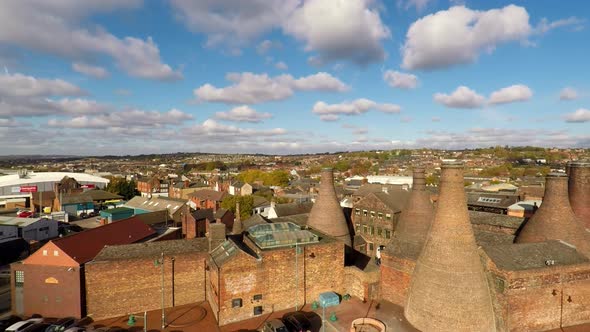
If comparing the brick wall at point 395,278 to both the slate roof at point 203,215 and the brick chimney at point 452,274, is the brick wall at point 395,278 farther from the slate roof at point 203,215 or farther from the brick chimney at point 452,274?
the slate roof at point 203,215

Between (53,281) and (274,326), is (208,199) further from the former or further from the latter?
(274,326)

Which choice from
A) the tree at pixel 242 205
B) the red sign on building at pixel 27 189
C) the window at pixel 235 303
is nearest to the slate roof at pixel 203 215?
the tree at pixel 242 205

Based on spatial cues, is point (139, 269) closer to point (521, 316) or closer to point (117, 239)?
point (117, 239)

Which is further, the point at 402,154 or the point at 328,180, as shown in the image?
the point at 402,154

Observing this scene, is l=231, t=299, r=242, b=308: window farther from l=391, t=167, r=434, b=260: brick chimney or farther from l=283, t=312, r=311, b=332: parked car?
l=391, t=167, r=434, b=260: brick chimney

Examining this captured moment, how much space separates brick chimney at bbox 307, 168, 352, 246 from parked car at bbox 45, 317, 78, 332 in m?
18.3

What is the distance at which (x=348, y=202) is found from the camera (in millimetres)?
48375

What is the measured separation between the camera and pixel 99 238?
2441 centimetres

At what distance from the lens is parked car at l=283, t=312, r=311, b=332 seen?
747 inches

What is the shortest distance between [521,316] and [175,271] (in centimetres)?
2188

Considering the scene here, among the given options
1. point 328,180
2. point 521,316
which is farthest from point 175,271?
point 521,316

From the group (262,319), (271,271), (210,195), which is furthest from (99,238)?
(210,195)

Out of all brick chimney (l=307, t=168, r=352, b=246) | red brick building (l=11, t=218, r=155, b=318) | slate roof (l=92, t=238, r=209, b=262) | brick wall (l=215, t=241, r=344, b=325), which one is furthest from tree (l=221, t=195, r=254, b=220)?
red brick building (l=11, t=218, r=155, b=318)

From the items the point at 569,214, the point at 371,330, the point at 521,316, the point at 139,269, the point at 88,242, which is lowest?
the point at 371,330
